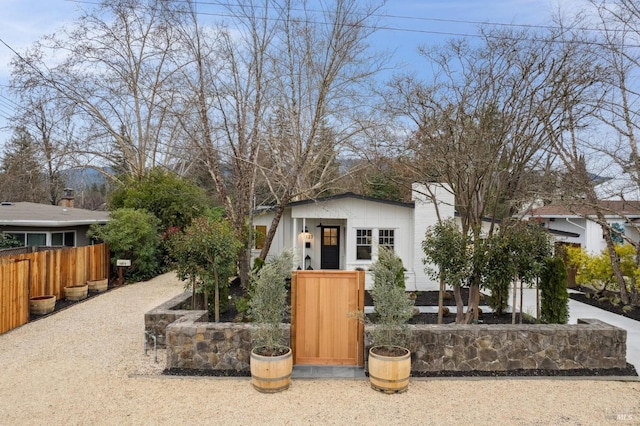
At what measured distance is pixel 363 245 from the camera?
12.8 meters

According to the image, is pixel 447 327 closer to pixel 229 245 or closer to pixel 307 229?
pixel 229 245

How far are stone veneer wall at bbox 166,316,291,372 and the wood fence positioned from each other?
14.2 ft

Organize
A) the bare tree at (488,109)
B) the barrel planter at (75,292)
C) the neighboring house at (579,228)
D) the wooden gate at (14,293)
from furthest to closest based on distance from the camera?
1. the neighboring house at (579,228)
2. the barrel planter at (75,292)
3. the wooden gate at (14,293)
4. the bare tree at (488,109)

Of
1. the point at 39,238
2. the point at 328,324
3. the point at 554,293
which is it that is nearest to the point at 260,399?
the point at 328,324

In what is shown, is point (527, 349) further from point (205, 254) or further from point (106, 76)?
point (106, 76)

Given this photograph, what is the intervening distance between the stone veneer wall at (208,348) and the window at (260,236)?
813cm

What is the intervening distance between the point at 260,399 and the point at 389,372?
1.65m

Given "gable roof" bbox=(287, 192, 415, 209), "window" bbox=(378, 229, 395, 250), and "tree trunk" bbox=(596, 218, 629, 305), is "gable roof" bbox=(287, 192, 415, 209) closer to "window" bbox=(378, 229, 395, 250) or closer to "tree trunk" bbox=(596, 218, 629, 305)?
"window" bbox=(378, 229, 395, 250)

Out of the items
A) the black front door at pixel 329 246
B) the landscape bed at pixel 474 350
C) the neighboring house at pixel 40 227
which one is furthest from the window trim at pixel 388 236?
the neighboring house at pixel 40 227

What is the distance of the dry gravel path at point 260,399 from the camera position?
4598mm

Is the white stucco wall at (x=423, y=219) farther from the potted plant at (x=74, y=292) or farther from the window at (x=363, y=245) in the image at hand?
the potted plant at (x=74, y=292)

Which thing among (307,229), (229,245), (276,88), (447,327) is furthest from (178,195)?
(447,327)

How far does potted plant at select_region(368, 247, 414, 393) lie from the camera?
5238mm

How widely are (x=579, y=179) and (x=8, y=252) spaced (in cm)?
1348
